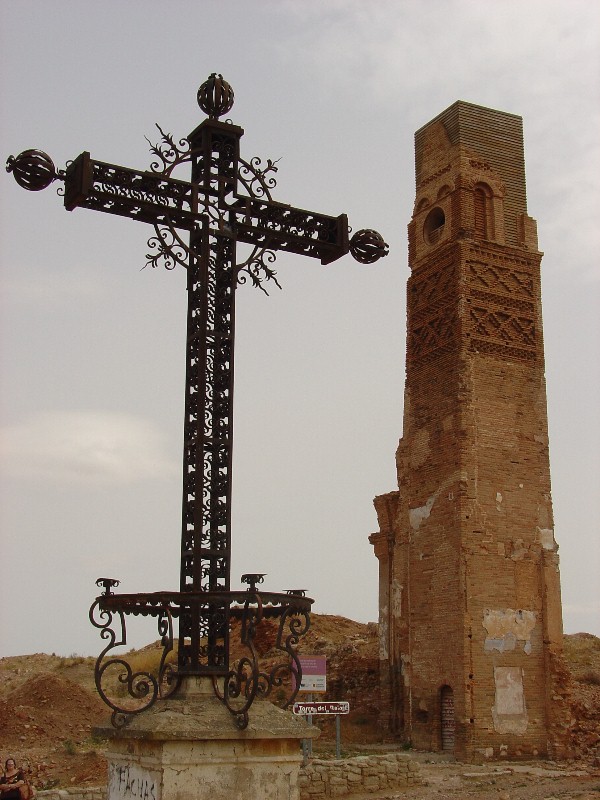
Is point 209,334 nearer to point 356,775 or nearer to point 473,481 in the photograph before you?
point 356,775

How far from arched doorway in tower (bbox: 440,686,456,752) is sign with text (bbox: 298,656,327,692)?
393 cm

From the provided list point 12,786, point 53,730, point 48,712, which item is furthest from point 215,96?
point 48,712

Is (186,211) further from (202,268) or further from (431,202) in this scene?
(431,202)

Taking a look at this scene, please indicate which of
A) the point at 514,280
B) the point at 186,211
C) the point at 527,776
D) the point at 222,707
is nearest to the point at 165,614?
the point at 222,707

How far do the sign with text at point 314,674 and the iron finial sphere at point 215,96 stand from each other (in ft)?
47.3

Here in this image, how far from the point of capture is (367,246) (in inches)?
249

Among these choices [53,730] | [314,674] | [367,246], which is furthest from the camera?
[53,730]

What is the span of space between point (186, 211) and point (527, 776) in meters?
16.4

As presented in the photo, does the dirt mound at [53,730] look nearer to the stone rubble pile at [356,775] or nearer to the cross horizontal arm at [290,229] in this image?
the stone rubble pile at [356,775]

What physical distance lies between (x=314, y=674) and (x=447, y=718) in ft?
14.1

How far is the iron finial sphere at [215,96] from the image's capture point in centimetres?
580

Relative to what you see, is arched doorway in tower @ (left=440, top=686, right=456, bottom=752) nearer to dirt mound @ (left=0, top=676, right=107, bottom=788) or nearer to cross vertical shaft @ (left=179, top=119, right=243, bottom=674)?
dirt mound @ (left=0, top=676, right=107, bottom=788)

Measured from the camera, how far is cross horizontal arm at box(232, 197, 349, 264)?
19.5 feet

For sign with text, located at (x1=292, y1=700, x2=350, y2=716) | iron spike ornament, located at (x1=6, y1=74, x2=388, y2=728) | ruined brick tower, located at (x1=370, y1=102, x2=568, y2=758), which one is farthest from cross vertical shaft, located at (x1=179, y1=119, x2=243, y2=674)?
ruined brick tower, located at (x1=370, y1=102, x2=568, y2=758)
